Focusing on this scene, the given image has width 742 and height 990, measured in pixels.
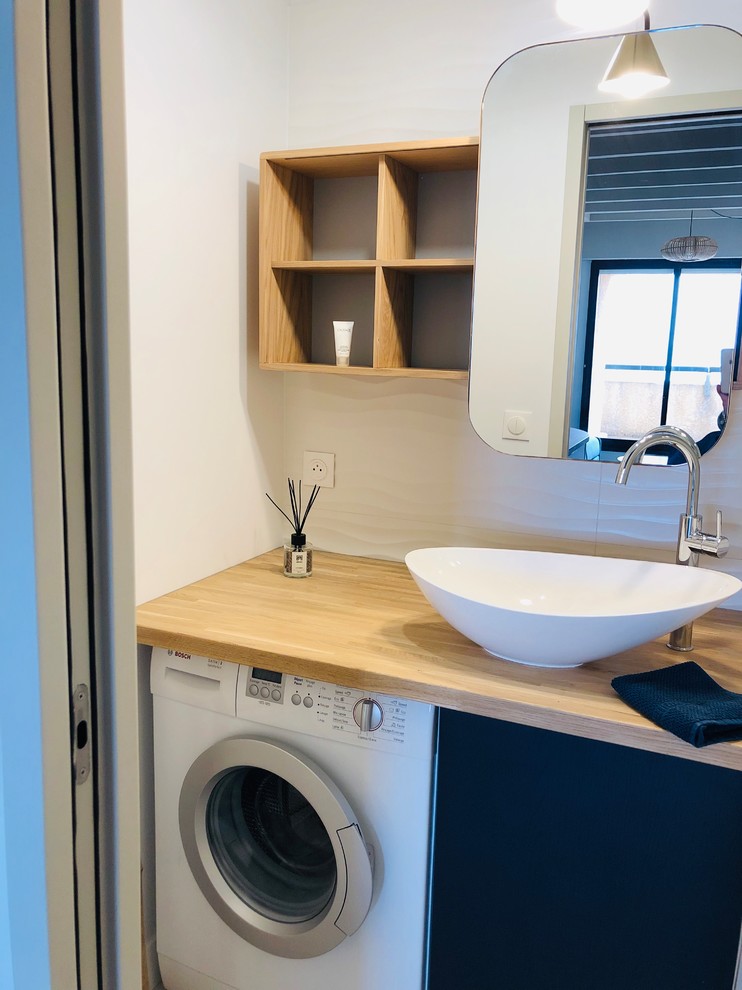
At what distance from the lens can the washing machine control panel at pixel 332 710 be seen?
1394mm

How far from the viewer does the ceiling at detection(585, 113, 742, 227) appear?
1.58 metres

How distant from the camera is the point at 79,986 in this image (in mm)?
790

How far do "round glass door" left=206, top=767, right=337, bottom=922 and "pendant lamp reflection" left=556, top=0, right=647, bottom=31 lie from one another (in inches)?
68.9

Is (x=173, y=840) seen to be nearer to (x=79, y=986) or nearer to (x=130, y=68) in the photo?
(x=79, y=986)

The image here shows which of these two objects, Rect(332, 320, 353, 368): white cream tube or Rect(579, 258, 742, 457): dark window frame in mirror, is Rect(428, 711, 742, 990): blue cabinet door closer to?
Rect(579, 258, 742, 457): dark window frame in mirror

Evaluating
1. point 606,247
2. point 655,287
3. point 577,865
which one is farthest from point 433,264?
point 577,865

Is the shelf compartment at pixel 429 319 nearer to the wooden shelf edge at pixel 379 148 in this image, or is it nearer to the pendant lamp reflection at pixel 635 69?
the wooden shelf edge at pixel 379 148

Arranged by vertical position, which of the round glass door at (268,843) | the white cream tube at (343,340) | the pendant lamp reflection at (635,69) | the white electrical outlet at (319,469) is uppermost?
the pendant lamp reflection at (635,69)

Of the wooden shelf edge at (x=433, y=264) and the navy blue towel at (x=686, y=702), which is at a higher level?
the wooden shelf edge at (x=433, y=264)

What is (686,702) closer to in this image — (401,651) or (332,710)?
(401,651)

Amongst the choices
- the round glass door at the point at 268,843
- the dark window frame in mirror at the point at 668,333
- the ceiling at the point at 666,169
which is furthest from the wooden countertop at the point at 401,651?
the ceiling at the point at 666,169

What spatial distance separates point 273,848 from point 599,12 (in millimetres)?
1925

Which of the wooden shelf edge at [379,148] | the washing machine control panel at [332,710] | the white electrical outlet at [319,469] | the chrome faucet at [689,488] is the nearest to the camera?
the washing machine control panel at [332,710]

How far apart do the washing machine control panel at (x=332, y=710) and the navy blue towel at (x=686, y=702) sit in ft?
1.21
